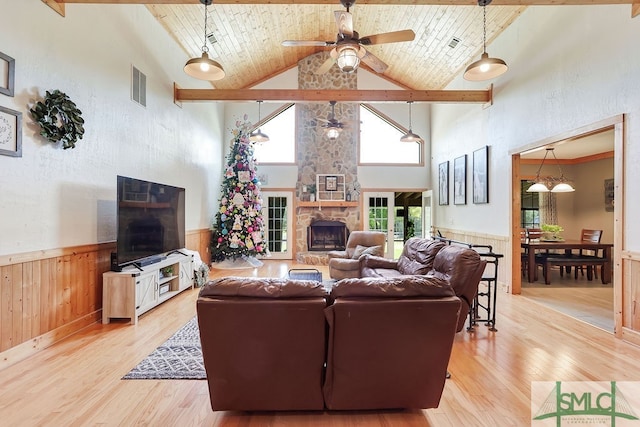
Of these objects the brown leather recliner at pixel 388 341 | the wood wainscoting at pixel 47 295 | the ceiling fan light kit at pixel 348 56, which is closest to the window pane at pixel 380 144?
the ceiling fan light kit at pixel 348 56

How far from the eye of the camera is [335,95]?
5.79 metres

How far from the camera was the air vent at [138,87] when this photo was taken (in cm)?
439

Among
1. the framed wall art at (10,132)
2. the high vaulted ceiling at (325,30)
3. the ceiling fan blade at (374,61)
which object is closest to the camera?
the framed wall art at (10,132)

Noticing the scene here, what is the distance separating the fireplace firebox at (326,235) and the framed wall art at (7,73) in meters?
6.62

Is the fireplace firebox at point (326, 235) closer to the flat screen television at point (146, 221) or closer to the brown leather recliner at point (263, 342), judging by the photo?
the flat screen television at point (146, 221)

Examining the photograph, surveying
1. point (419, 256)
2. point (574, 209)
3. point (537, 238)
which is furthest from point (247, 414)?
point (574, 209)

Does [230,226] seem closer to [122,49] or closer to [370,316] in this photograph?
[122,49]

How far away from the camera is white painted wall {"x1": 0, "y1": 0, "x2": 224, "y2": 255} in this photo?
9.10 feet

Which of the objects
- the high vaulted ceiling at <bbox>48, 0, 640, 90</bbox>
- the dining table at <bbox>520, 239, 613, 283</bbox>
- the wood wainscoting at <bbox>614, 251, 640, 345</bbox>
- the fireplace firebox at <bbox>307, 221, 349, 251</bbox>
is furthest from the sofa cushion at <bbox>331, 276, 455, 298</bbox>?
the fireplace firebox at <bbox>307, 221, 349, 251</bbox>

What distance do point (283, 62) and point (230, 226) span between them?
4354mm

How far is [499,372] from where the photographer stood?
A: 2604 millimetres

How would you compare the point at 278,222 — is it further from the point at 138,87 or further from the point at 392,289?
the point at 392,289

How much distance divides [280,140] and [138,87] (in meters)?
4.51

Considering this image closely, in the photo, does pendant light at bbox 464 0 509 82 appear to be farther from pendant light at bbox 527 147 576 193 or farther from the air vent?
the air vent
